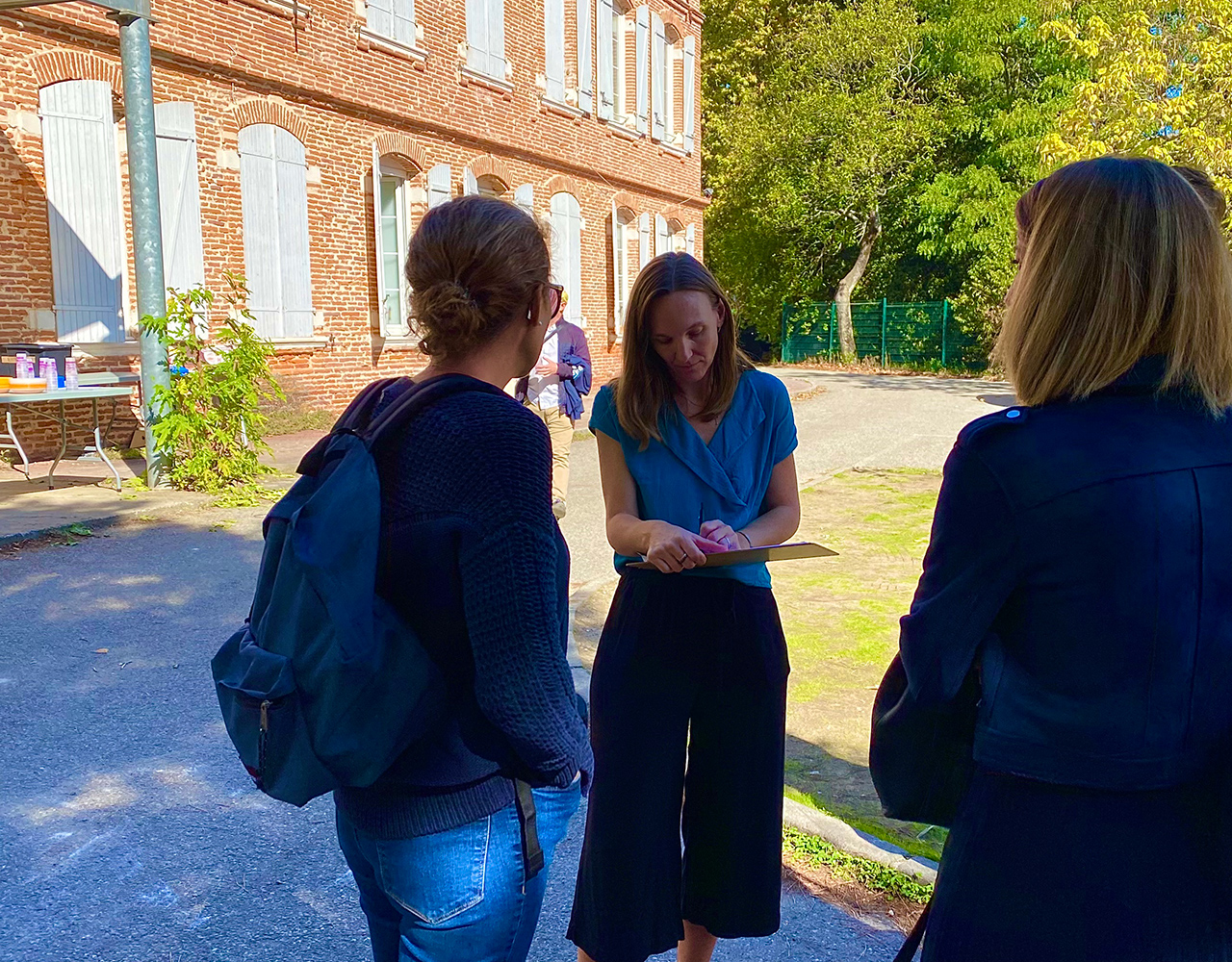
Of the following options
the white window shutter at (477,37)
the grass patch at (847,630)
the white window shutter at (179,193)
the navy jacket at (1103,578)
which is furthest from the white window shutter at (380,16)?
the navy jacket at (1103,578)

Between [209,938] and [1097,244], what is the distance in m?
2.77

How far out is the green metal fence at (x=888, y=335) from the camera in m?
30.8

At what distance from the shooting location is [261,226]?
13.8 metres

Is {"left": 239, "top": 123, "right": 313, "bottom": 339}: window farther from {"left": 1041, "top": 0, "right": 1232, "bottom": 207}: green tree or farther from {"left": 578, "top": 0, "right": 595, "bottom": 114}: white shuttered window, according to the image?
{"left": 1041, "top": 0, "right": 1232, "bottom": 207}: green tree

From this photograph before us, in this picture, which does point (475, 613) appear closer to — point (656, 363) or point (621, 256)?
point (656, 363)

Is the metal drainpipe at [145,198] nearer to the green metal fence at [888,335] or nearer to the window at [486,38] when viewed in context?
the window at [486,38]

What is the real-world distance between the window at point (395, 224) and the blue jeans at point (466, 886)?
587 inches

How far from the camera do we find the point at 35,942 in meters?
3.02

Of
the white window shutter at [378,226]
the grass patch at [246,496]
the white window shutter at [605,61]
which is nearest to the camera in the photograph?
the grass patch at [246,496]

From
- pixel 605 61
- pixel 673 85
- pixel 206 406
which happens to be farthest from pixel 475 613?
pixel 673 85

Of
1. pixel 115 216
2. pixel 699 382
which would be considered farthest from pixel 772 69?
pixel 699 382

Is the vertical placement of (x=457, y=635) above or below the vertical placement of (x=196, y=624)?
above

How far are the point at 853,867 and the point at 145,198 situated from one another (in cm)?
854

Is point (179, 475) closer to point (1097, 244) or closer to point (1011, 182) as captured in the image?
point (1097, 244)
